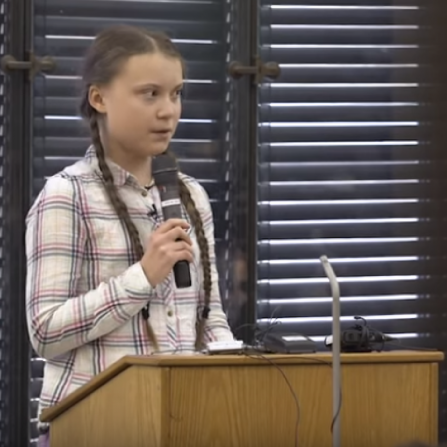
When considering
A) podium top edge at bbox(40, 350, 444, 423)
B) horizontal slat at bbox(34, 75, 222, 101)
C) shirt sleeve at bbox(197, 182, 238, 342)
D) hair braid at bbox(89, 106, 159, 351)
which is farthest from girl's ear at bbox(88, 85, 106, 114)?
horizontal slat at bbox(34, 75, 222, 101)

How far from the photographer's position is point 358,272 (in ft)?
16.1

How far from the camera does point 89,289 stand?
2.99 m

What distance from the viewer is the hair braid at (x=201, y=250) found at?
3.12 meters

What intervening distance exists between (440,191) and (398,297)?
1.42 ft

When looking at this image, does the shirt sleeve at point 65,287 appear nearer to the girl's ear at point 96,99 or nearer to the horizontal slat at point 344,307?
the girl's ear at point 96,99

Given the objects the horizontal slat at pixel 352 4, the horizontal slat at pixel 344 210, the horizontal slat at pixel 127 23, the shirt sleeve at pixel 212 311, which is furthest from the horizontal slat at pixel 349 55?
the shirt sleeve at pixel 212 311

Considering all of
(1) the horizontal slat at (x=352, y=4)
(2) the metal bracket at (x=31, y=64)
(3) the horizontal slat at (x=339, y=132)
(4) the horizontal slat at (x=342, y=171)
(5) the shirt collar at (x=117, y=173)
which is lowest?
(5) the shirt collar at (x=117, y=173)

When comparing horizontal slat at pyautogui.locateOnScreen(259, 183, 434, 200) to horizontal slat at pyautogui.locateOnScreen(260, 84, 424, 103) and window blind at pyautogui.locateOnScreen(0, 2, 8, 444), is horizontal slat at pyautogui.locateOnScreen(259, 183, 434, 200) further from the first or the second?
window blind at pyautogui.locateOnScreen(0, 2, 8, 444)

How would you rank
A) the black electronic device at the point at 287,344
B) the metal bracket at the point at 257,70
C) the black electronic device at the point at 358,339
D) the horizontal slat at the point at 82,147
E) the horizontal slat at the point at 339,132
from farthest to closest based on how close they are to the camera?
the horizontal slat at the point at 339,132 → the metal bracket at the point at 257,70 → the horizontal slat at the point at 82,147 → the black electronic device at the point at 358,339 → the black electronic device at the point at 287,344

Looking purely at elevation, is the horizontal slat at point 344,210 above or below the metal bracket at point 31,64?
below

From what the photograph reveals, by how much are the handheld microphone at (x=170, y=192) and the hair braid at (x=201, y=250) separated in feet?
0.28

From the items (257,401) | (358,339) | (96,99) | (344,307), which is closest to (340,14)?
(344,307)

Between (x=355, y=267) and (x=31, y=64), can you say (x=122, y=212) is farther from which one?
(x=355, y=267)

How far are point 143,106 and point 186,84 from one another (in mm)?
1595
